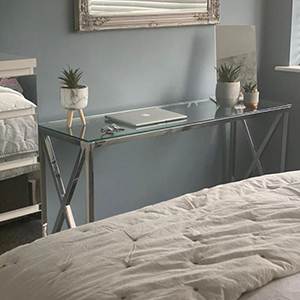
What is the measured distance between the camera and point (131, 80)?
3258 millimetres

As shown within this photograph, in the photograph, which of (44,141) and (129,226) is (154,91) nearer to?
(44,141)

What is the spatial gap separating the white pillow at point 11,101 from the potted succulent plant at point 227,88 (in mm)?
1218

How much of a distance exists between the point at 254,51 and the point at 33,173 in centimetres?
163

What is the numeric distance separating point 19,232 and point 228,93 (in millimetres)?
1387

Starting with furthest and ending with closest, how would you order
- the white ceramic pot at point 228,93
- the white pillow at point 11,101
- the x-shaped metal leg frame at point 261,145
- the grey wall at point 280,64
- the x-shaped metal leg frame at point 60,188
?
the grey wall at point 280,64, the x-shaped metal leg frame at point 261,145, the white ceramic pot at point 228,93, the x-shaped metal leg frame at point 60,188, the white pillow at point 11,101

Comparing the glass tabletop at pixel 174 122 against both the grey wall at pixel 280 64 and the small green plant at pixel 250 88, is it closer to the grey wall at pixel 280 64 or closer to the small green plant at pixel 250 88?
the small green plant at pixel 250 88

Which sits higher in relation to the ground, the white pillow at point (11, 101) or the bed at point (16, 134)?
the white pillow at point (11, 101)

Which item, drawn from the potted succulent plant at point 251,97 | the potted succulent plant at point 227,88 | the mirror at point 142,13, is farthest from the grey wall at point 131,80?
the potted succulent plant at point 251,97

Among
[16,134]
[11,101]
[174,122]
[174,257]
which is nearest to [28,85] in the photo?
[11,101]

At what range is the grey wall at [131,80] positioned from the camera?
286cm

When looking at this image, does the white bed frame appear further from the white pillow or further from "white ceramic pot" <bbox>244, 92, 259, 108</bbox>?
"white ceramic pot" <bbox>244, 92, 259, 108</bbox>

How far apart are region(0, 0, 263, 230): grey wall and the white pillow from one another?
15.3 inches

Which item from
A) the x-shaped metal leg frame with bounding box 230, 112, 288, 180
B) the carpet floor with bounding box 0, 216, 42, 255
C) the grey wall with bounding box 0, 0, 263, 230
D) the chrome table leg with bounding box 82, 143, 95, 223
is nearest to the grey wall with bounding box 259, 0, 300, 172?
the grey wall with bounding box 0, 0, 263, 230

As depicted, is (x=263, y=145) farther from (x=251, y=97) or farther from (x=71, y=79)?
(x=71, y=79)
